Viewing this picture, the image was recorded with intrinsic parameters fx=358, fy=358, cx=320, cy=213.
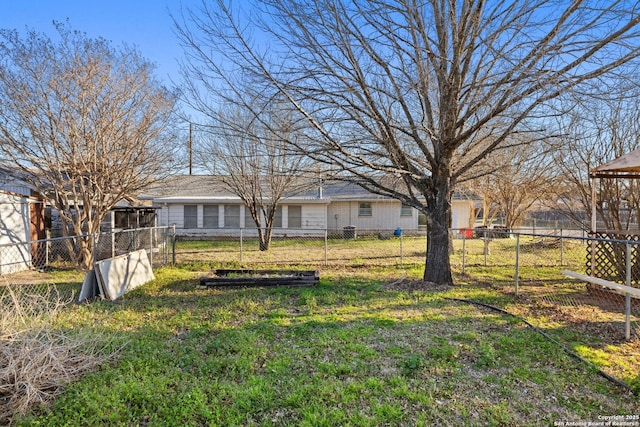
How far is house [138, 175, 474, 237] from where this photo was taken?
18953 millimetres

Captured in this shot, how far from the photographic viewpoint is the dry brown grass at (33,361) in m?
3.04

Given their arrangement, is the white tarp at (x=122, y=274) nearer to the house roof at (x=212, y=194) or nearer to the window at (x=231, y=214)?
the house roof at (x=212, y=194)

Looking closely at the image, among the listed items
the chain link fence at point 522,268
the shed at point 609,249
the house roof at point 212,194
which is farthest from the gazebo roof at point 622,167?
the house roof at point 212,194

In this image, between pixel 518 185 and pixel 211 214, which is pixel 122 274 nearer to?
pixel 211 214

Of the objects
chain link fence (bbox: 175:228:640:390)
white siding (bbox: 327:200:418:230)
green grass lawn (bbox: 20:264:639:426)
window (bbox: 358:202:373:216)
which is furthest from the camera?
window (bbox: 358:202:373:216)

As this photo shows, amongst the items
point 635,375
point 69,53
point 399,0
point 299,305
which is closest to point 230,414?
point 299,305

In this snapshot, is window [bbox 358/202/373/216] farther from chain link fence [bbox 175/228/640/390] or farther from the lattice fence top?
the lattice fence top

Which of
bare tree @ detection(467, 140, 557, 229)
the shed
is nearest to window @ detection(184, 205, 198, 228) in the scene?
bare tree @ detection(467, 140, 557, 229)

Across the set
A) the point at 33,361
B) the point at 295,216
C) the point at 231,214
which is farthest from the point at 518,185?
the point at 33,361

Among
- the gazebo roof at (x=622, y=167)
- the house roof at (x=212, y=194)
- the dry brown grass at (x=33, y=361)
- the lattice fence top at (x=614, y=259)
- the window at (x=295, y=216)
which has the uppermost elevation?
the house roof at (x=212, y=194)

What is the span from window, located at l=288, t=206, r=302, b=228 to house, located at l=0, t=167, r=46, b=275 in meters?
10.7

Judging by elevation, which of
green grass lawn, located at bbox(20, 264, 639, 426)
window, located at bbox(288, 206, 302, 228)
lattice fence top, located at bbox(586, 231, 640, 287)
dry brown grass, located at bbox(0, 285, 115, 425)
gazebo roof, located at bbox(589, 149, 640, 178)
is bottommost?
green grass lawn, located at bbox(20, 264, 639, 426)

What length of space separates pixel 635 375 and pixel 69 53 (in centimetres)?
1202

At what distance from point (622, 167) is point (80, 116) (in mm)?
11863
